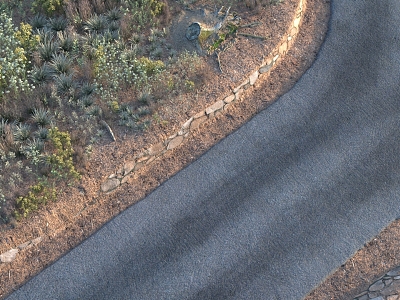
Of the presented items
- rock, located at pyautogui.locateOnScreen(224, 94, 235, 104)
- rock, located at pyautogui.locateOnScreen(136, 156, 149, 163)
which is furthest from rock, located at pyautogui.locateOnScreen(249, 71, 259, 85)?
rock, located at pyautogui.locateOnScreen(136, 156, 149, 163)

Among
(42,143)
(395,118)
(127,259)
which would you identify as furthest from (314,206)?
(42,143)

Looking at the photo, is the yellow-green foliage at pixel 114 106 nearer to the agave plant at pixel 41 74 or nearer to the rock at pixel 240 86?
the agave plant at pixel 41 74

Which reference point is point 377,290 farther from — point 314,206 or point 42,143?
point 42,143

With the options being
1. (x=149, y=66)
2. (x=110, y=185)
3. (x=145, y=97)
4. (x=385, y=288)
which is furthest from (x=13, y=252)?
(x=385, y=288)

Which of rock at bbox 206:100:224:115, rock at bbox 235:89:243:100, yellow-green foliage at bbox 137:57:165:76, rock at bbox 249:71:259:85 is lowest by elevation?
rock at bbox 206:100:224:115

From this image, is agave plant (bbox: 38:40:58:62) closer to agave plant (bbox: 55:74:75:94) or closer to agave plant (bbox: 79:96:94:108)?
agave plant (bbox: 55:74:75:94)

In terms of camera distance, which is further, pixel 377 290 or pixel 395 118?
pixel 395 118
